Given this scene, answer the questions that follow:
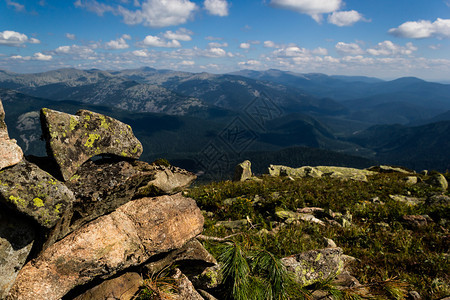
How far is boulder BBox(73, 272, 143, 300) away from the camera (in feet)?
15.2

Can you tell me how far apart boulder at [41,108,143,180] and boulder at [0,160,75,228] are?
377 millimetres

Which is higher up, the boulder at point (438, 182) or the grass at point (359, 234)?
the grass at point (359, 234)

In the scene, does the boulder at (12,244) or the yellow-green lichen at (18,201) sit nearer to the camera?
the yellow-green lichen at (18,201)

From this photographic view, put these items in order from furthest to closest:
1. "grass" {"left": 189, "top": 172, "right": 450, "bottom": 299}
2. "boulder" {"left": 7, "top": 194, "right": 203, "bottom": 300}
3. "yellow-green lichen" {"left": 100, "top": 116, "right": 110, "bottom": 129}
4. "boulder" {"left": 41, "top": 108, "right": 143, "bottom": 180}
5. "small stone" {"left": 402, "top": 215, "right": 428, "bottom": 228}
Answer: "small stone" {"left": 402, "top": 215, "right": 428, "bottom": 228} < "grass" {"left": 189, "top": 172, "right": 450, "bottom": 299} < "yellow-green lichen" {"left": 100, "top": 116, "right": 110, "bottom": 129} < "boulder" {"left": 41, "top": 108, "right": 143, "bottom": 180} < "boulder" {"left": 7, "top": 194, "right": 203, "bottom": 300}

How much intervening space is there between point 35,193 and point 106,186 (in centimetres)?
115

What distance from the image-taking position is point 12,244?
389 cm

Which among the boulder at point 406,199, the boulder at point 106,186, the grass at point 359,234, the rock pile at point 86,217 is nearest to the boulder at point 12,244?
the rock pile at point 86,217

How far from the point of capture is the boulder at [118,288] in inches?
183

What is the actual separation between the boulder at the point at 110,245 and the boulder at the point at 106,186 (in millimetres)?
204

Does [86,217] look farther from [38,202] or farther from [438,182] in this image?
[438,182]

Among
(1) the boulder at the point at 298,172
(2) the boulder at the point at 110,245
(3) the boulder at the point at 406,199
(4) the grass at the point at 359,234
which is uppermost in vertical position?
(2) the boulder at the point at 110,245

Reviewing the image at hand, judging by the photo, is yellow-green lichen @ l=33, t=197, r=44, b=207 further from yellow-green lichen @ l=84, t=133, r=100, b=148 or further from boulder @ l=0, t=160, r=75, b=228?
yellow-green lichen @ l=84, t=133, r=100, b=148

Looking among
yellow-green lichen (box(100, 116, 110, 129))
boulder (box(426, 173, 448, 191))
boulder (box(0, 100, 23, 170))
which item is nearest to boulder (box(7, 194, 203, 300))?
boulder (box(0, 100, 23, 170))

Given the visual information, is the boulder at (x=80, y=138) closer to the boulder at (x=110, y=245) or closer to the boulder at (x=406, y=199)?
the boulder at (x=110, y=245)
